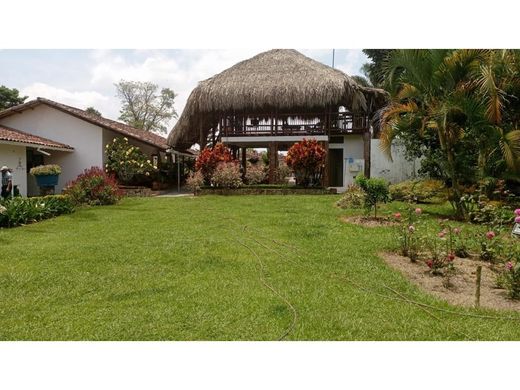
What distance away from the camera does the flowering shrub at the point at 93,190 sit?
12.3 metres

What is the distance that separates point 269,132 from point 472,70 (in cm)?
1141

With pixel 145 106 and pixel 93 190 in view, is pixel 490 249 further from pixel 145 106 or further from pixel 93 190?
pixel 145 106

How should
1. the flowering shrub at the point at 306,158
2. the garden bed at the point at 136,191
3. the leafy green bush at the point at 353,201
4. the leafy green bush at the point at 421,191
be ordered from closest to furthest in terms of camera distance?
the leafy green bush at the point at 353,201 → the leafy green bush at the point at 421,191 → the flowering shrub at the point at 306,158 → the garden bed at the point at 136,191

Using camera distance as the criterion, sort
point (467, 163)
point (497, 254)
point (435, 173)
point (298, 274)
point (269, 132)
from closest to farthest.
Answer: point (298, 274)
point (497, 254)
point (467, 163)
point (435, 173)
point (269, 132)

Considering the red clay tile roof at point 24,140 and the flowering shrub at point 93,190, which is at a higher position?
the red clay tile roof at point 24,140

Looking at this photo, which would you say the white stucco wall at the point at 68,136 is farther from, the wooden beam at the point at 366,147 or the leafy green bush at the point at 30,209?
the wooden beam at the point at 366,147

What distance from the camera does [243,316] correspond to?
11.8 feet

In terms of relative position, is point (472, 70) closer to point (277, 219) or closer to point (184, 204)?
point (277, 219)

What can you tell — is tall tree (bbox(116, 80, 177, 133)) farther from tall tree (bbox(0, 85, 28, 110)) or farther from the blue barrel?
the blue barrel

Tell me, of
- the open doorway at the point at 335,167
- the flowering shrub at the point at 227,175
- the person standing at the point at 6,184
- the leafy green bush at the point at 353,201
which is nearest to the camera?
the leafy green bush at the point at 353,201

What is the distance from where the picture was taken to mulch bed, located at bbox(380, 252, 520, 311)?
404 centimetres

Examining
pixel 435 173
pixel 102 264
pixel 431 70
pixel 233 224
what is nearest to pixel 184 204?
pixel 233 224

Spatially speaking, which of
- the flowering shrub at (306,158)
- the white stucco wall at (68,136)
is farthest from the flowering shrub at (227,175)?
the white stucco wall at (68,136)

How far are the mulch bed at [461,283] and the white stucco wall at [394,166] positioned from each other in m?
10.5
